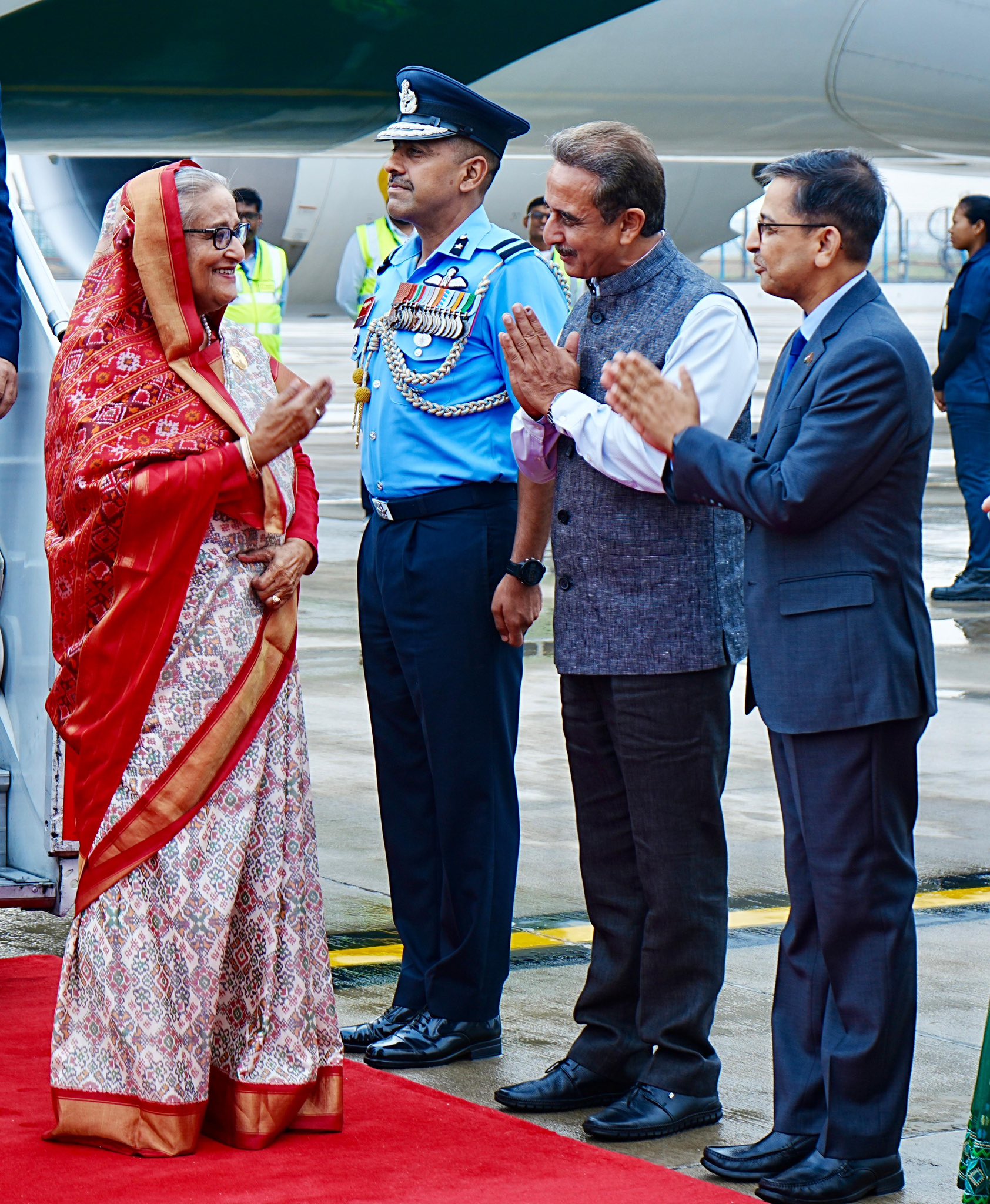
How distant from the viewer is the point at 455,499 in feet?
12.5

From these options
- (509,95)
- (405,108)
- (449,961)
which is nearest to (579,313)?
(405,108)

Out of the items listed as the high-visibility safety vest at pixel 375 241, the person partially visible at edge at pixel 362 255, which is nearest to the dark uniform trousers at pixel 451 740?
the person partially visible at edge at pixel 362 255

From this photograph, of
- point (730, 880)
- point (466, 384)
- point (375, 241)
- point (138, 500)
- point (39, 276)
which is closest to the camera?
point (138, 500)

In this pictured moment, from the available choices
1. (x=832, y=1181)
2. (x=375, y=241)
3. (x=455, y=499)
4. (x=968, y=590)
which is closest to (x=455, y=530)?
(x=455, y=499)

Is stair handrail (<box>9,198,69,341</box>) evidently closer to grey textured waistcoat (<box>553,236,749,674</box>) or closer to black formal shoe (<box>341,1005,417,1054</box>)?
grey textured waistcoat (<box>553,236,749,674</box>)

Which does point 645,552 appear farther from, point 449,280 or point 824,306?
point 449,280

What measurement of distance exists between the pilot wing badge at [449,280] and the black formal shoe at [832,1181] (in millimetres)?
1787

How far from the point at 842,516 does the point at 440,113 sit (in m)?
1.31

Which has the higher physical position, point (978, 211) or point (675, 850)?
point (978, 211)

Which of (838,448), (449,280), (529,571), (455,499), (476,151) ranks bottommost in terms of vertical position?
(529,571)

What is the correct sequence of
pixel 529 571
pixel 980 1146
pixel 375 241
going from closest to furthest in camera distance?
pixel 980 1146
pixel 529 571
pixel 375 241

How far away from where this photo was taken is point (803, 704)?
303 centimetres

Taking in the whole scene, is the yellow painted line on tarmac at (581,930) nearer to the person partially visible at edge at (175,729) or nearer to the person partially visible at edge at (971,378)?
the person partially visible at edge at (175,729)

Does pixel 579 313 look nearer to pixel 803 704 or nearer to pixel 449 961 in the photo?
pixel 803 704
